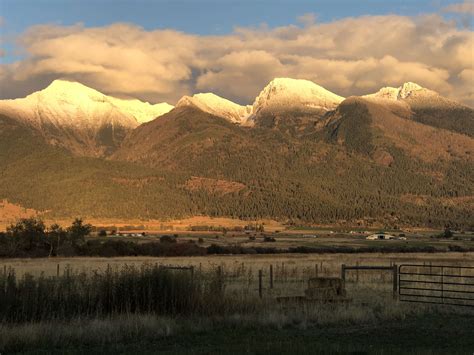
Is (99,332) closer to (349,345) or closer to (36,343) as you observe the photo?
(36,343)

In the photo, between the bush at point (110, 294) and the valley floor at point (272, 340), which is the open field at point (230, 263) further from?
the valley floor at point (272, 340)

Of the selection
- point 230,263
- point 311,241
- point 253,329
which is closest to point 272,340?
point 253,329

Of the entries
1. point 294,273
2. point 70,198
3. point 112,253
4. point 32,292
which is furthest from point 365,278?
point 70,198

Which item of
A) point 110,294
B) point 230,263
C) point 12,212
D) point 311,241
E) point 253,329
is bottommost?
point 311,241

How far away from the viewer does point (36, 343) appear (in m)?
14.4

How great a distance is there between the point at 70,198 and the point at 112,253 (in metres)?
123

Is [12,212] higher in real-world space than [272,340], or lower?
lower

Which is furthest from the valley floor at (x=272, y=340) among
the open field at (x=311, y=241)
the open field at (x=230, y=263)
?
the open field at (x=311, y=241)

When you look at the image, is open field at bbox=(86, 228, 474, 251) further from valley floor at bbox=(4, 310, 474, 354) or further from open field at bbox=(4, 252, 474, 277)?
valley floor at bbox=(4, 310, 474, 354)

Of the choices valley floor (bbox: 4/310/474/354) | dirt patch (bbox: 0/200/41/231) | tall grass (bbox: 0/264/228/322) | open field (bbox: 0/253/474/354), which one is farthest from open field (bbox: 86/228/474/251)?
valley floor (bbox: 4/310/474/354)

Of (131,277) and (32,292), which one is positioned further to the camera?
(131,277)

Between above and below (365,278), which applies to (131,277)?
above

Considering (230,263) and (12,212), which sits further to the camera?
(12,212)

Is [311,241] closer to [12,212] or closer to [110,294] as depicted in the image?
[110,294]
